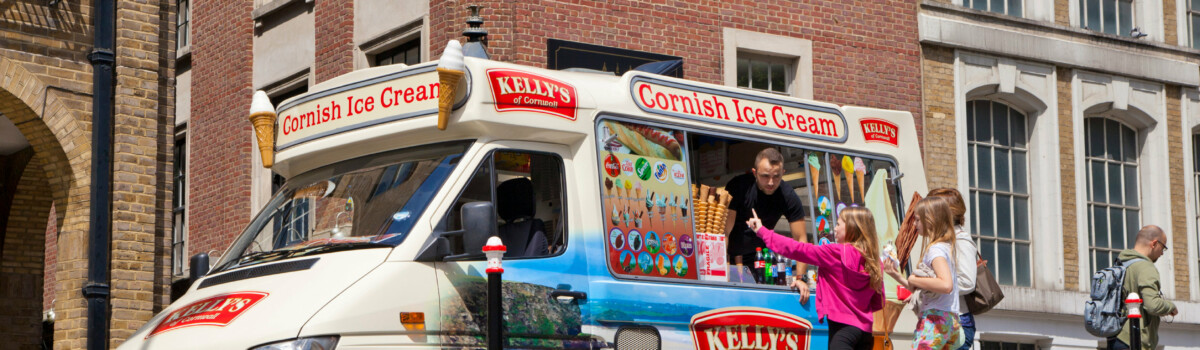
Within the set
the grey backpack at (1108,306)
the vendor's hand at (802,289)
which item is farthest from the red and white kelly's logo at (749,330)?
the grey backpack at (1108,306)

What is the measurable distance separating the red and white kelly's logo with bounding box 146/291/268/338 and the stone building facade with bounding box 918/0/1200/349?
40.8 ft

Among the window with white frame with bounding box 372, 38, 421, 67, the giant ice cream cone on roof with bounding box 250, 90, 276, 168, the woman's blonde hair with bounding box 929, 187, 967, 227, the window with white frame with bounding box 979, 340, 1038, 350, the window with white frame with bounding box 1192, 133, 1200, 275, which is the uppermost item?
the window with white frame with bounding box 372, 38, 421, 67

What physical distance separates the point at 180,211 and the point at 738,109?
558 inches

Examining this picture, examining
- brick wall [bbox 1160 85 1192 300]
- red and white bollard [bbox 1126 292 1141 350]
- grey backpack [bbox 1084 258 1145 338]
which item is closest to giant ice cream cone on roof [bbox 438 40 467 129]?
red and white bollard [bbox 1126 292 1141 350]

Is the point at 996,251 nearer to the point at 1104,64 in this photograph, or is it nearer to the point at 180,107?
the point at 1104,64

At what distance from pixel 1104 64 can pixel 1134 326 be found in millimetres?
10440

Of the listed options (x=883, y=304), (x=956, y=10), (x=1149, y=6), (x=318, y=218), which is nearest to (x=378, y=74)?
(x=318, y=218)

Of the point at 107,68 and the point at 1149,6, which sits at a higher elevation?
the point at 1149,6

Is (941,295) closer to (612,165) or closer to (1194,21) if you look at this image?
(612,165)

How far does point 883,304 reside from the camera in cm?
858

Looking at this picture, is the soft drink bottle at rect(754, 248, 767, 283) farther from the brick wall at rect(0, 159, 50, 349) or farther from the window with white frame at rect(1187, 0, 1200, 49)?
the window with white frame at rect(1187, 0, 1200, 49)

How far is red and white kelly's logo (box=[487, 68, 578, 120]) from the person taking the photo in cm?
780

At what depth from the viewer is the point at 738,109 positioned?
907 cm

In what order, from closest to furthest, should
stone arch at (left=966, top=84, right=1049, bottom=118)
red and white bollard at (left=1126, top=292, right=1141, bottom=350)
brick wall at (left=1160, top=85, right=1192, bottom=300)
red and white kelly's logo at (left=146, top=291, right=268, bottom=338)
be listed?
red and white kelly's logo at (left=146, top=291, right=268, bottom=338) → red and white bollard at (left=1126, top=292, right=1141, bottom=350) → stone arch at (left=966, top=84, right=1049, bottom=118) → brick wall at (left=1160, top=85, right=1192, bottom=300)
